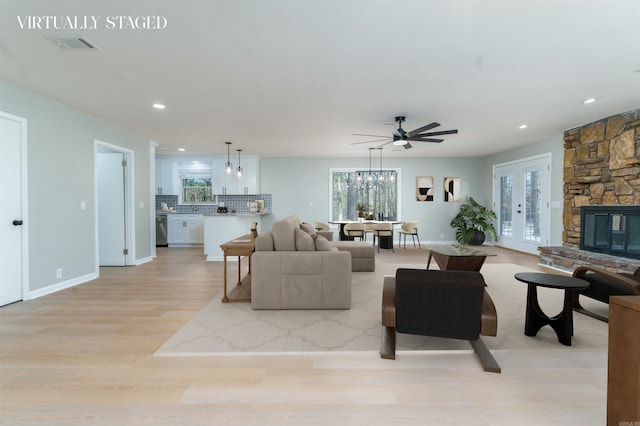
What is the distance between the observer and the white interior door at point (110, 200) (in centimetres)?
530

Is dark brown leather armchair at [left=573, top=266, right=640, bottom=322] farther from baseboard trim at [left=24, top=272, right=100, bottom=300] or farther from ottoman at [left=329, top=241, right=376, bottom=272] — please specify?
baseboard trim at [left=24, top=272, right=100, bottom=300]

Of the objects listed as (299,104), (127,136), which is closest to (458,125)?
(299,104)

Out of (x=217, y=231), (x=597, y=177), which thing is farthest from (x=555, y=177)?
(x=217, y=231)

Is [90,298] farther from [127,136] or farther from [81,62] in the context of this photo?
[127,136]

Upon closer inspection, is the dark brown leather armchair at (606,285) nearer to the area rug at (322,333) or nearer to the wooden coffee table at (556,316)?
the area rug at (322,333)

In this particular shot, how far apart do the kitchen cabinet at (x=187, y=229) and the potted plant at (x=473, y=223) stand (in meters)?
6.96

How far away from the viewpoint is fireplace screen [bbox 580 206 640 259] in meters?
4.16

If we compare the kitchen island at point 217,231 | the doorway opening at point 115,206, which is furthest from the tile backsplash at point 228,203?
the doorway opening at point 115,206

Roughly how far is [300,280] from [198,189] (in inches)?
253

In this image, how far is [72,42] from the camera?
2.42 meters

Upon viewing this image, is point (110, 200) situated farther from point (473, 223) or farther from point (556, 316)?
point (473, 223)

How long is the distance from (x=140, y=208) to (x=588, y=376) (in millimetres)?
6487

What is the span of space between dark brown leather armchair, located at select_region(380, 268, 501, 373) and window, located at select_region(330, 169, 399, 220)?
6.42 m

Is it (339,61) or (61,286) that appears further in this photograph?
(61,286)
